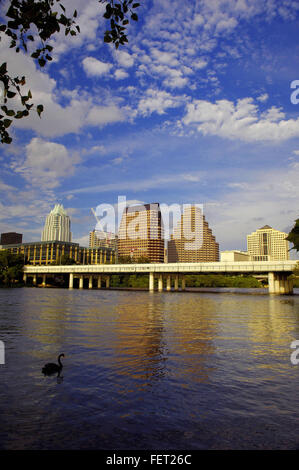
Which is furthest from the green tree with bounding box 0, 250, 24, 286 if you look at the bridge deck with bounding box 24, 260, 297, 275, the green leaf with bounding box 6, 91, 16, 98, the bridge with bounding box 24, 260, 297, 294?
the green leaf with bounding box 6, 91, 16, 98

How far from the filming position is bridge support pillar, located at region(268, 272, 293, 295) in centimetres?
11238

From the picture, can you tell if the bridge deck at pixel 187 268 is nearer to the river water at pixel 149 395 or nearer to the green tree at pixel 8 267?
the green tree at pixel 8 267

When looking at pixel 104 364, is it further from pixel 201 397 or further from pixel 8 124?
pixel 8 124

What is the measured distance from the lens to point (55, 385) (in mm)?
12891

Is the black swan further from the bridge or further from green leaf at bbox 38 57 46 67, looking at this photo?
the bridge

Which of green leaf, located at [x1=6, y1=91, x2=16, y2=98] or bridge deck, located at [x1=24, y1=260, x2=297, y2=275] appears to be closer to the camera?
green leaf, located at [x1=6, y1=91, x2=16, y2=98]

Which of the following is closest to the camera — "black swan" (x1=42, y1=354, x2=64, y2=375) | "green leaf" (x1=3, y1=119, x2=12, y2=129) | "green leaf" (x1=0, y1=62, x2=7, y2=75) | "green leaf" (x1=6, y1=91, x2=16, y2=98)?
"green leaf" (x1=0, y1=62, x2=7, y2=75)

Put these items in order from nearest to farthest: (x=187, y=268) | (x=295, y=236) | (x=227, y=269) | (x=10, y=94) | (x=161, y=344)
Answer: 1. (x=10, y=94)
2. (x=161, y=344)
3. (x=295, y=236)
4. (x=227, y=269)
5. (x=187, y=268)

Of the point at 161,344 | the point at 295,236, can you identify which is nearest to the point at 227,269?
the point at 295,236

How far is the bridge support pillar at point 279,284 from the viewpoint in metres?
112

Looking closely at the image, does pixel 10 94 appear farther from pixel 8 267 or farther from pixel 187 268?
pixel 8 267

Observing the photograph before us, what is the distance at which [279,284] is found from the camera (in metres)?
116

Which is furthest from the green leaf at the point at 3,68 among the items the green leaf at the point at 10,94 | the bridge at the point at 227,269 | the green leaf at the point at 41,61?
the bridge at the point at 227,269
